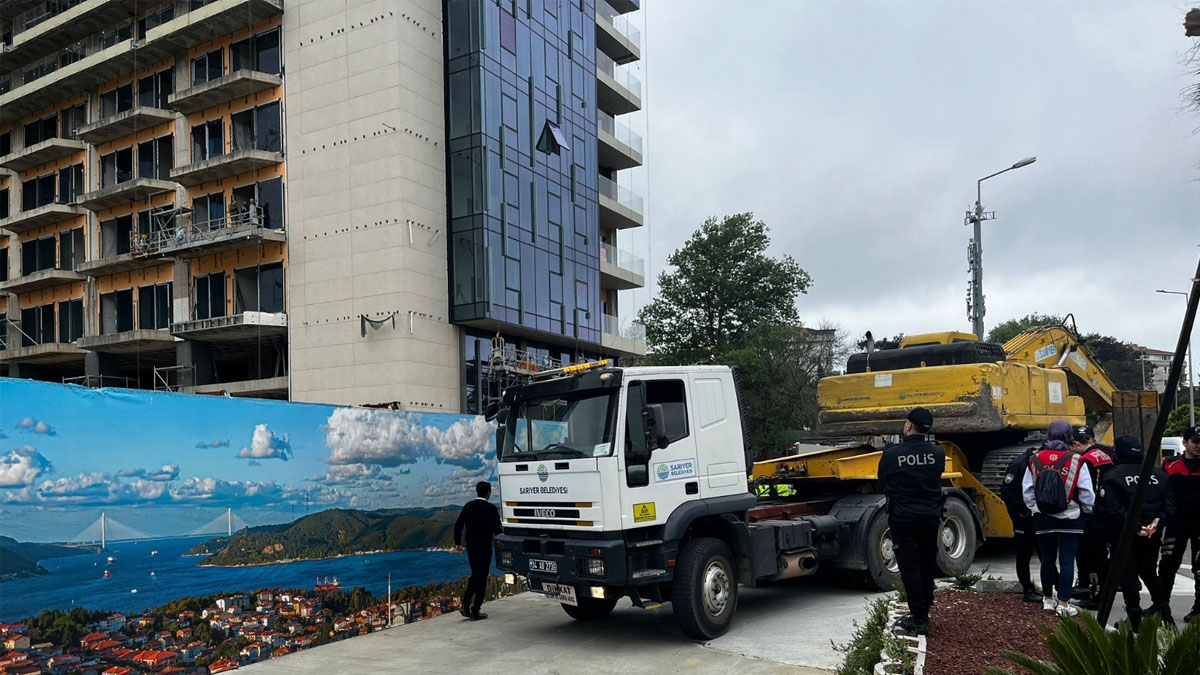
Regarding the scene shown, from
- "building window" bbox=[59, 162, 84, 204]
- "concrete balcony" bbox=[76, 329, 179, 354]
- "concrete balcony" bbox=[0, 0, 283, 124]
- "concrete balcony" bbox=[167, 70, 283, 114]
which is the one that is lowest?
"concrete balcony" bbox=[76, 329, 179, 354]

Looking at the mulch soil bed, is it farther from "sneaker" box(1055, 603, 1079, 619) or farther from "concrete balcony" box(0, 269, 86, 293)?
"concrete balcony" box(0, 269, 86, 293)

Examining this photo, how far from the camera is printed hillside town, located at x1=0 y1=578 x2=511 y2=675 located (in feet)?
24.4

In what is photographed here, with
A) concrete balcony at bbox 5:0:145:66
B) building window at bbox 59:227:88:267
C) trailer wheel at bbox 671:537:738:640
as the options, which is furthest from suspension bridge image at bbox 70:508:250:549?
building window at bbox 59:227:88:267

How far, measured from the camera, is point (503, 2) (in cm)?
3180

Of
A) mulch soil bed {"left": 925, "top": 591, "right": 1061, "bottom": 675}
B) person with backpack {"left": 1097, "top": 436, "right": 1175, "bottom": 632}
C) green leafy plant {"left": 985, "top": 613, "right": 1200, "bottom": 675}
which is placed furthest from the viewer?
person with backpack {"left": 1097, "top": 436, "right": 1175, "bottom": 632}

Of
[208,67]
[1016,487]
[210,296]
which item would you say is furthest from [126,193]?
[1016,487]

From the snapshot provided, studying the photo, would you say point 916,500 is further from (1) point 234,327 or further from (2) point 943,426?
(1) point 234,327

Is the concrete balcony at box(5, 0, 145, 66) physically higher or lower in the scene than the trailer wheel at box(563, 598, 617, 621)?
higher

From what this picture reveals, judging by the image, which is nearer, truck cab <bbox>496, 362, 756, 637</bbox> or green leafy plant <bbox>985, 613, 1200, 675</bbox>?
green leafy plant <bbox>985, 613, 1200, 675</bbox>

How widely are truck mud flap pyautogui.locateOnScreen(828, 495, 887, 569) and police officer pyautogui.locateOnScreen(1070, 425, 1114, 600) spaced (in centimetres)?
238

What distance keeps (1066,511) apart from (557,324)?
2605 centimetres

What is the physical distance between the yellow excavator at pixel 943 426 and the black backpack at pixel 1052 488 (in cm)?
266

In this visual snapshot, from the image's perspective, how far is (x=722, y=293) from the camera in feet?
152

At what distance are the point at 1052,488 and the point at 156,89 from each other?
118ft
